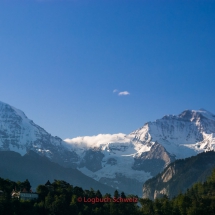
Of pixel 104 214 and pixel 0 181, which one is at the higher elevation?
pixel 0 181

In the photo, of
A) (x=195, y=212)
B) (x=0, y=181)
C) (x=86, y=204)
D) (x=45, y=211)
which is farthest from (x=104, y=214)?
(x=0, y=181)

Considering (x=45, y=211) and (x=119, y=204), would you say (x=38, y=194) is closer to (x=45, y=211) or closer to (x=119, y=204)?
(x=45, y=211)

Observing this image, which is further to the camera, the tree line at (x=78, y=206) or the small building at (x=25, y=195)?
the small building at (x=25, y=195)

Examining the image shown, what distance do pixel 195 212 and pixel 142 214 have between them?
1009 inches

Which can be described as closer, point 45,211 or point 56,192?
point 45,211

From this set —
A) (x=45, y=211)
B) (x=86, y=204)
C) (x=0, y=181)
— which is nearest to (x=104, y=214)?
(x=86, y=204)

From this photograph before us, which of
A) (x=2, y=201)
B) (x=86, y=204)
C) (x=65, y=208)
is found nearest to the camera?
(x=2, y=201)

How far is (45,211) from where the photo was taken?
6934 inches

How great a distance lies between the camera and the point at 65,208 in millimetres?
178250

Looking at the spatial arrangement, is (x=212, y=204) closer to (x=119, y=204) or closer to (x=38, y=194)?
(x=119, y=204)

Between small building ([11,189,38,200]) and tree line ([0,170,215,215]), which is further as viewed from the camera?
small building ([11,189,38,200])

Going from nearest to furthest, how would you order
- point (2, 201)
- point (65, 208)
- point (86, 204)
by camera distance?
1. point (2, 201)
2. point (65, 208)
3. point (86, 204)

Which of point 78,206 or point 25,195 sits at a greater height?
point 25,195

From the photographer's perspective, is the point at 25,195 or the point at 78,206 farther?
the point at 25,195
